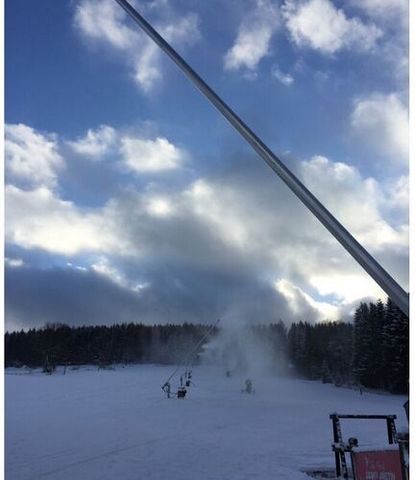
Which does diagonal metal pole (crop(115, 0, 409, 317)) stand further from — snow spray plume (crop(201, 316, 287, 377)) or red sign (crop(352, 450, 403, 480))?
snow spray plume (crop(201, 316, 287, 377))

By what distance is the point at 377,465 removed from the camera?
7.50 meters

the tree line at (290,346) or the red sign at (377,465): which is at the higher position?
the red sign at (377,465)

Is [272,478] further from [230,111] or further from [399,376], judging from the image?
[399,376]

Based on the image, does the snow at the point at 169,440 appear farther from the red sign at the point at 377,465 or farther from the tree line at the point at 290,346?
the tree line at the point at 290,346

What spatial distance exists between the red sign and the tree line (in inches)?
1531

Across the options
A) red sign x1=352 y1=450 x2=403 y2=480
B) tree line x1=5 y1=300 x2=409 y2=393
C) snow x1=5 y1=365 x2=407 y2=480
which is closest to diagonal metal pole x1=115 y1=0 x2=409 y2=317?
red sign x1=352 y1=450 x2=403 y2=480

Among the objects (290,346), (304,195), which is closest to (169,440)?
(304,195)

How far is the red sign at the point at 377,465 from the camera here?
7.40 m

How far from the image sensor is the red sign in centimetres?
740

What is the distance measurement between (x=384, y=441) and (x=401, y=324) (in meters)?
38.3

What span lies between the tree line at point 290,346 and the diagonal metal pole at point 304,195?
42.7 metres

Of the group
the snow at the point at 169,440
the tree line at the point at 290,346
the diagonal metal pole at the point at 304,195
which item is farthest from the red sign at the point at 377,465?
the tree line at the point at 290,346

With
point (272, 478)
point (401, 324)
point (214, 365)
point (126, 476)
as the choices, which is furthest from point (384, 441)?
point (214, 365)

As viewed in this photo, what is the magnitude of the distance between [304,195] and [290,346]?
9720 centimetres
